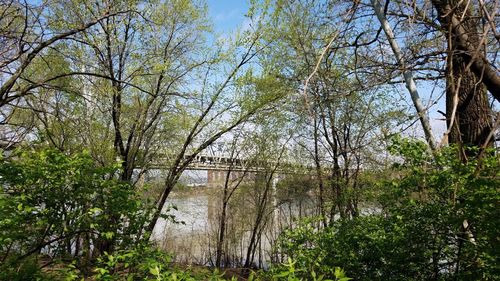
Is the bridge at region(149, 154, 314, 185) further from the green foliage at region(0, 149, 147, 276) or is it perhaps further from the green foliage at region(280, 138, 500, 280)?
the green foliage at region(0, 149, 147, 276)

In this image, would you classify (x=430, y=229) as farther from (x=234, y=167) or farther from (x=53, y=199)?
(x=234, y=167)

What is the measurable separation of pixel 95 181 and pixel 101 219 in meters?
0.37

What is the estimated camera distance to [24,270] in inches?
128

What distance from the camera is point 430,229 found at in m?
3.55

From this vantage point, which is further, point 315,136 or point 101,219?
point 315,136

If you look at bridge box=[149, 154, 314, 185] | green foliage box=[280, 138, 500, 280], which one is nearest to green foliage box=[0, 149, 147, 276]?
green foliage box=[280, 138, 500, 280]

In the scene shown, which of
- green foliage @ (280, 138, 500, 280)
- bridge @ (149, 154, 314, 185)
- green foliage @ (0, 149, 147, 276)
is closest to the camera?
green foliage @ (280, 138, 500, 280)

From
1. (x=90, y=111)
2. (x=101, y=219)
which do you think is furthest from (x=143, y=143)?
(x=101, y=219)

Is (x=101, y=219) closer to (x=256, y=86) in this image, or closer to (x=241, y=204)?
(x=256, y=86)

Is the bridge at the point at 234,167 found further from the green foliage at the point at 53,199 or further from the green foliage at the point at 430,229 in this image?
the green foliage at the point at 53,199

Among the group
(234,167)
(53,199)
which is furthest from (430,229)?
(234,167)

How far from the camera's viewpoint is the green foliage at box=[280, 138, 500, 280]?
2891mm

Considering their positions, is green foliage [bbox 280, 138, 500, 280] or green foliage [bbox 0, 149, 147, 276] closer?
green foliage [bbox 280, 138, 500, 280]

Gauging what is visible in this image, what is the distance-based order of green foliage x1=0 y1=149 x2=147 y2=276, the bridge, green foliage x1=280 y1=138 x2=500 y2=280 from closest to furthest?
green foliage x1=280 y1=138 x2=500 y2=280 → green foliage x1=0 y1=149 x2=147 y2=276 → the bridge
